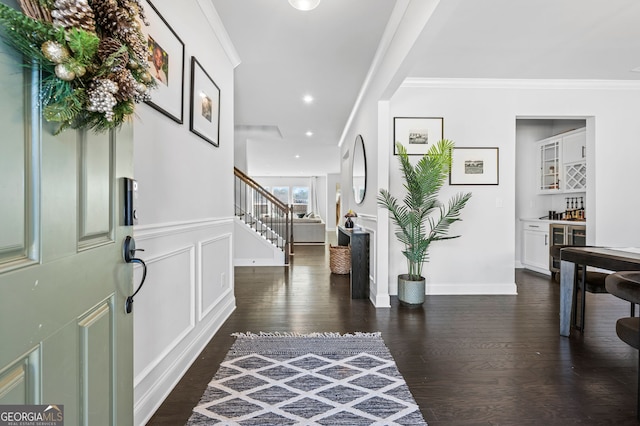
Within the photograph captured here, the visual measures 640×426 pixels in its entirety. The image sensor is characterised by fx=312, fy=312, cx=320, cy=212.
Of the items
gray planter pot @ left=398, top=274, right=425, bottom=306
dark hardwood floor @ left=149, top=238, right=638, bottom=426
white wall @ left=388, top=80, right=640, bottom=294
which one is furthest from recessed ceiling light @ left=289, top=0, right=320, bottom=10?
gray planter pot @ left=398, top=274, right=425, bottom=306

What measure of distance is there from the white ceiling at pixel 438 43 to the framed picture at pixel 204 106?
0.60 m

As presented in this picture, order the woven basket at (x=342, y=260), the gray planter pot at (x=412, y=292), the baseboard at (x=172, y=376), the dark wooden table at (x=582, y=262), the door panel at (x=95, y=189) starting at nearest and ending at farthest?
the door panel at (x=95, y=189) < the baseboard at (x=172, y=376) < the dark wooden table at (x=582, y=262) < the gray planter pot at (x=412, y=292) < the woven basket at (x=342, y=260)

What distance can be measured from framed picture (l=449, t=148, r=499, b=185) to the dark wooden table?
4.43 ft

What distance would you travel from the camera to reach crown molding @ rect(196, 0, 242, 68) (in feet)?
7.56

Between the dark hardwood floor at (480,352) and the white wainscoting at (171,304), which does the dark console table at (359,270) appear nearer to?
the dark hardwood floor at (480,352)

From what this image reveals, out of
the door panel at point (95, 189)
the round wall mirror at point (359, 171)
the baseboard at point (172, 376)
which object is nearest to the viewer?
the door panel at point (95, 189)

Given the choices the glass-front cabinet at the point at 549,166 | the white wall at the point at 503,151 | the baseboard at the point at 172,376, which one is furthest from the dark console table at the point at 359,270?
the glass-front cabinet at the point at 549,166

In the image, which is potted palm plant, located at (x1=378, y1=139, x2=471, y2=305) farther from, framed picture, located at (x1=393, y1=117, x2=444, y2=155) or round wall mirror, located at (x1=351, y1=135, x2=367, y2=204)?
round wall mirror, located at (x1=351, y1=135, x2=367, y2=204)

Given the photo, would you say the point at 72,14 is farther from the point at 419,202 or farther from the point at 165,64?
the point at 419,202

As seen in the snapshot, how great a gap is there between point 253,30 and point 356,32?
0.90 meters

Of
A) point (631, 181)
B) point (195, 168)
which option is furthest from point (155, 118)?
point (631, 181)

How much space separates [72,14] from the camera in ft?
2.20

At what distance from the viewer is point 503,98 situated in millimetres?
3766

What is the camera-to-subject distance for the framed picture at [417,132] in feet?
12.3
